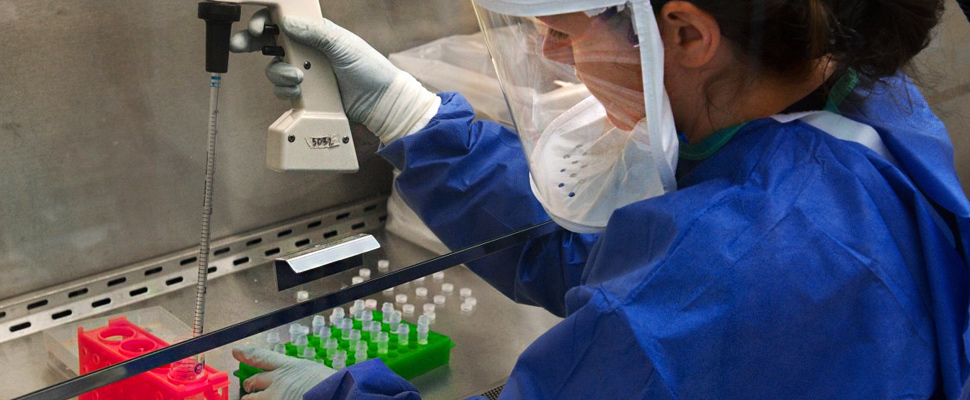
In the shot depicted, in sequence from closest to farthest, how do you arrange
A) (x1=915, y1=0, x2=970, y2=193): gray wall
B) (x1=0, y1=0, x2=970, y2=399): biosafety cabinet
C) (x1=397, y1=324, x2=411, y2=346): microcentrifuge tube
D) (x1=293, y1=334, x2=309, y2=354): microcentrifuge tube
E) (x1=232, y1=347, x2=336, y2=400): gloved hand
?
(x1=0, y1=0, x2=970, y2=399): biosafety cabinet
(x1=232, y1=347, x2=336, y2=400): gloved hand
(x1=293, y1=334, x2=309, y2=354): microcentrifuge tube
(x1=397, y1=324, x2=411, y2=346): microcentrifuge tube
(x1=915, y1=0, x2=970, y2=193): gray wall

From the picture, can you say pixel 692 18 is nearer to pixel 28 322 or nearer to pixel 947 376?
pixel 947 376

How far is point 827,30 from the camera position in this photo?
100cm

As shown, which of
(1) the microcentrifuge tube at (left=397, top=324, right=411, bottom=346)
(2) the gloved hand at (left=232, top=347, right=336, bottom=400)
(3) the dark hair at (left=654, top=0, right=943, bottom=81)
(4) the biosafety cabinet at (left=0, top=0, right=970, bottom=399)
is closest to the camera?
(3) the dark hair at (left=654, top=0, right=943, bottom=81)

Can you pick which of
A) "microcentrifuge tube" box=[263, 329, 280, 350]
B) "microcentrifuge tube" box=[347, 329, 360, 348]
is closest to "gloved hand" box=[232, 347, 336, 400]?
"microcentrifuge tube" box=[263, 329, 280, 350]

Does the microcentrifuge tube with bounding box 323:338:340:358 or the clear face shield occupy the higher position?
the clear face shield

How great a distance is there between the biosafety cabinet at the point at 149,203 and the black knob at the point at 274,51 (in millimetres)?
11

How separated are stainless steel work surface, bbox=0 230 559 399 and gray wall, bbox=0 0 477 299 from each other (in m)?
0.11

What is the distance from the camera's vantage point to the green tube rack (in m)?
1.36

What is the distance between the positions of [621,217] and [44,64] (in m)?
0.71

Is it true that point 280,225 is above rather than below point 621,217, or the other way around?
below

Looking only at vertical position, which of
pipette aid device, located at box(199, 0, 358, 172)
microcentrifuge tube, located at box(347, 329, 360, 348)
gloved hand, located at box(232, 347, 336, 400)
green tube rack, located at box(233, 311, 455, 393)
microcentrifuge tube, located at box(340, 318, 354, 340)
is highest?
pipette aid device, located at box(199, 0, 358, 172)

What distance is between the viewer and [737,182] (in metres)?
1.07

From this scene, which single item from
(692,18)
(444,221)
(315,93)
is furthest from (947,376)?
(315,93)

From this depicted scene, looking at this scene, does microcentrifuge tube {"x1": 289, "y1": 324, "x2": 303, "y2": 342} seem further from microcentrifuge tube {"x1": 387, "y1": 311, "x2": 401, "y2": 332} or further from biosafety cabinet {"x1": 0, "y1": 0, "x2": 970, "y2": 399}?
microcentrifuge tube {"x1": 387, "y1": 311, "x2": 401, "y2": 332}
